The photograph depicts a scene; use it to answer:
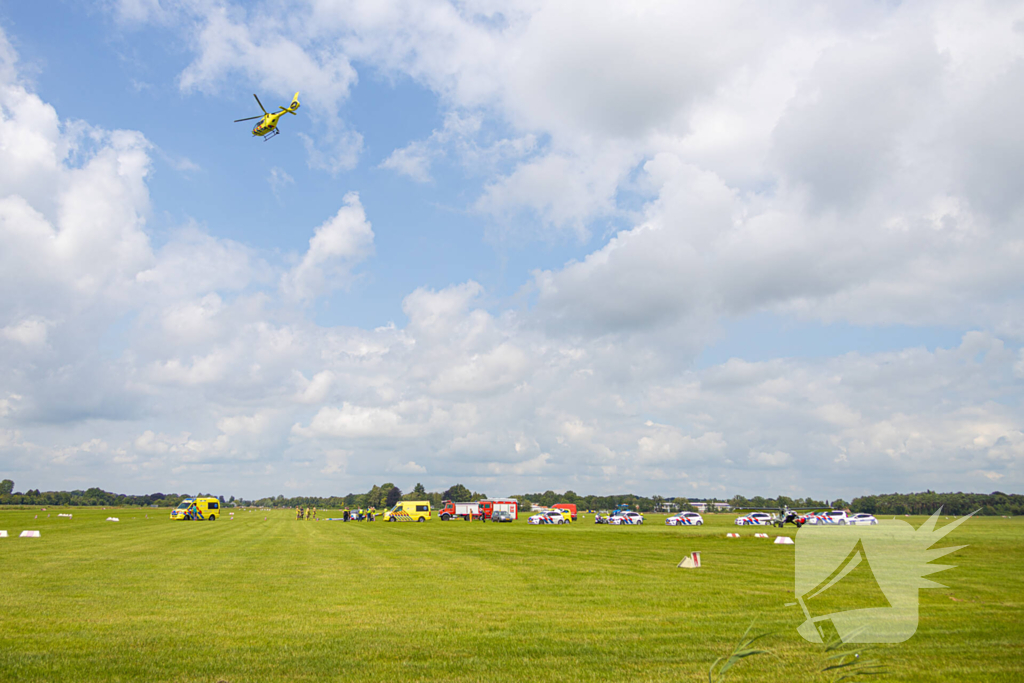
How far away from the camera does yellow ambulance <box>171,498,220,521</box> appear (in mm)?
74088

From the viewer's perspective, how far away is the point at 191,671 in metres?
9.70

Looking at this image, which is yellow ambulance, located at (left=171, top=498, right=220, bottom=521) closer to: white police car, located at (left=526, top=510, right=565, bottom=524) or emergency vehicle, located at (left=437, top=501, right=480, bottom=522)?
emergency vehicle, located at (left=437, top=501, right=480, bottom=522)

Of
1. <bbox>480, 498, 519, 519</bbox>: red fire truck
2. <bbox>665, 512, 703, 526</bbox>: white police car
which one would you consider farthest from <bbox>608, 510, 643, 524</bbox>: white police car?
<bbox>480, 498, 519, 519</bbox>: red fire truck

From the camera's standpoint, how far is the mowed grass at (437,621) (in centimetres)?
995

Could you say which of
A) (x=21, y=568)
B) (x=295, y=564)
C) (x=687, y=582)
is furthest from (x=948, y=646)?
(x=21, y=568)

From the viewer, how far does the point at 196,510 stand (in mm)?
74875

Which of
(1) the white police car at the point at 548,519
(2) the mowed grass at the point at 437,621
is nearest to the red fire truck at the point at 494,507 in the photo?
(1) the white police car at the point at 548,519

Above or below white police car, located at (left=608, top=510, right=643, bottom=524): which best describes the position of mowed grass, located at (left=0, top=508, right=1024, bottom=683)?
above

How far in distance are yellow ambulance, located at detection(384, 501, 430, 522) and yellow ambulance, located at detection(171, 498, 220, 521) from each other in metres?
22.1

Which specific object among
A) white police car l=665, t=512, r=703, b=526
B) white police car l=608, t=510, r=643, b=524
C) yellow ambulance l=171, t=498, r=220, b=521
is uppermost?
yellow ambulance l=171, t=498, r=220, b=521

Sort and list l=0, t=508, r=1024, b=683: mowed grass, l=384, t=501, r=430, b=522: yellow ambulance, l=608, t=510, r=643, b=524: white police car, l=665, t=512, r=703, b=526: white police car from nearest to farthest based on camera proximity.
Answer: l=0, t=508, r=1024, b=683: mowed grass, l=608, t=510, r=643, b=524: white police car, l=384, t=501, r=430, b=522: yellow ambulance, l=665, t=512, r=703, b=526: white police car

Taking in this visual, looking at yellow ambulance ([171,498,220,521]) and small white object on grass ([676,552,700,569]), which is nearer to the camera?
small white object on grass ([676,552,700,569])

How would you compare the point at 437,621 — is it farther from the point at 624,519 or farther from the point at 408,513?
the point at 408,513

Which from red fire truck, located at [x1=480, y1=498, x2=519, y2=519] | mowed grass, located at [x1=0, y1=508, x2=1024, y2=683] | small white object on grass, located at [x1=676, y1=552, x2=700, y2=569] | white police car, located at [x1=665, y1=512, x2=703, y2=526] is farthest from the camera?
red fire truck, located at [x1=480, y1=498, x2=519, y2=519]
